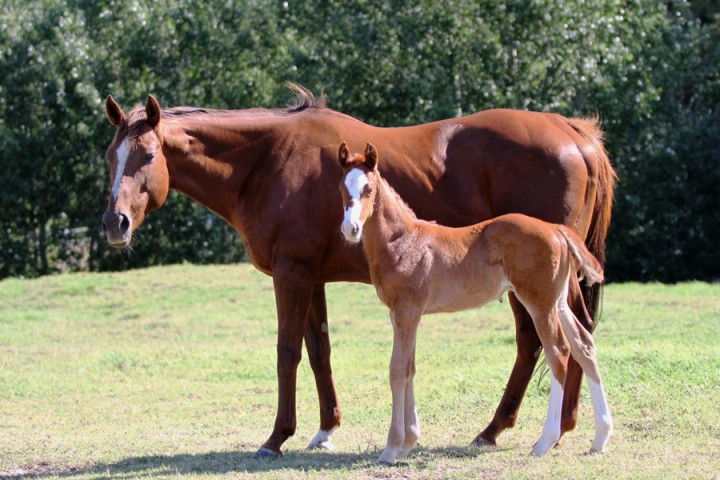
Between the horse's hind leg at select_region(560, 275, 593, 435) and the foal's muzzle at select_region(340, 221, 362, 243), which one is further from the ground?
the foal's muzzle at select_region(340, 221, 362, 243)

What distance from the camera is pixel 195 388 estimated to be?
10.8 metres

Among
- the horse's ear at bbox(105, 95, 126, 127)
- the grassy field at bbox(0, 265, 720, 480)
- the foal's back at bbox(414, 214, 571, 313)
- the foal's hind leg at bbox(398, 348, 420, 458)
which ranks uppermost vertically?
the horse's ear at bbox(105, 95, 126, 127)

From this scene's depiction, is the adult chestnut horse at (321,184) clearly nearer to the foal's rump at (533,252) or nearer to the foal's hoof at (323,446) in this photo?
the foal's hoof at (323,446)

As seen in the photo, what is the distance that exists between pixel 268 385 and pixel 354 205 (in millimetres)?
5013

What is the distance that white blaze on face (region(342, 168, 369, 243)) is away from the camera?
5980mm

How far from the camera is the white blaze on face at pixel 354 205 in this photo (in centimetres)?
598

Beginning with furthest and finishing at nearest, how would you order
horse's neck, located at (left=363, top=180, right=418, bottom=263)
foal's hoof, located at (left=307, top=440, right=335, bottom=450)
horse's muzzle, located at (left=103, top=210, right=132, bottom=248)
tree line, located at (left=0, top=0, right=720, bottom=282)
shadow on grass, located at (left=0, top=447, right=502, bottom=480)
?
tree line, located at (left=0, top=0, right=720, bottom=282), foal's hoof, located at (left=307, top=440, right=335, bottom=450), horse's muzzle, located at (left=103, top=210, right=132, bottom=248), shadow on grass, located at (left=0, top=447, right=502, bottom=480), horse's neck, located at (left=363, top=180, right=418, bottom=263)

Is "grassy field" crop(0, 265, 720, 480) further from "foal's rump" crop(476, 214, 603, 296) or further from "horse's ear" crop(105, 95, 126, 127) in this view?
"horse's ear" crop(105, 95, 126, 127)

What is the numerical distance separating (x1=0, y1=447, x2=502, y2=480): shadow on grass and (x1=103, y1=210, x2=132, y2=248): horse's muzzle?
147 cm

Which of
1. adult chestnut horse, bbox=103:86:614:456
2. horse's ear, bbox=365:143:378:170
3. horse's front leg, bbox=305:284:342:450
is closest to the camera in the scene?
horse's ear, bbox=365:143:378:170

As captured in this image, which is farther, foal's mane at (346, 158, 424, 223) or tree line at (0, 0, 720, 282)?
tree line at (0, 0, 720, 282)

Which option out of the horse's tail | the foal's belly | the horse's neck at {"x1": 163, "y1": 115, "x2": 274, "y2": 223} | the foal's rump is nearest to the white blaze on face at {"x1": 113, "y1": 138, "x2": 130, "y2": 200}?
the horse's neck at {"x1": 163, "y1": 115, "x2": 274, "y2": 223}

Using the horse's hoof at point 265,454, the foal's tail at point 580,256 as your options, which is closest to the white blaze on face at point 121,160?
the horse's hoof at point 265,454

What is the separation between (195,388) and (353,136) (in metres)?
4.22
